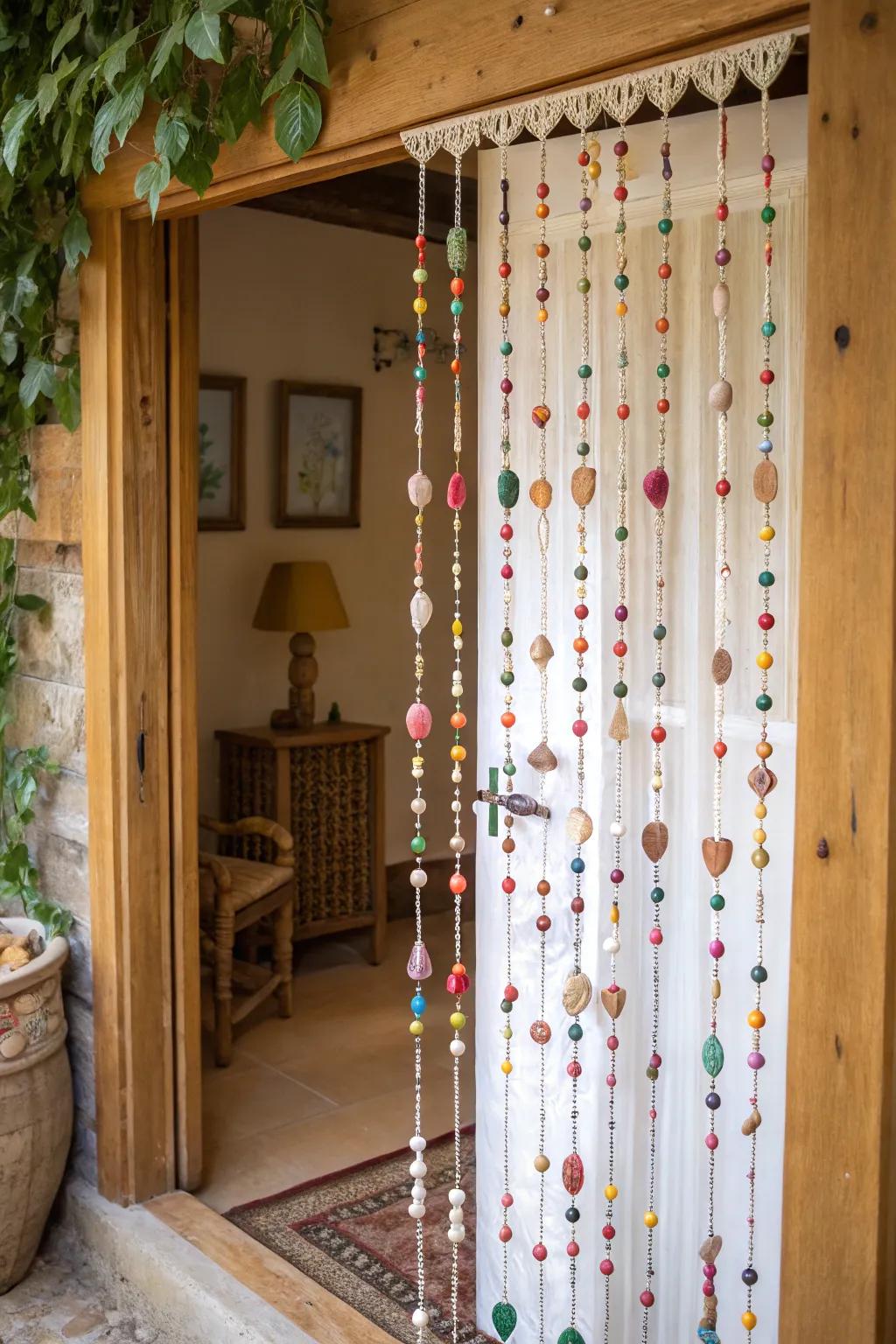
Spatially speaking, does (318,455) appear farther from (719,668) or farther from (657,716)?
(719,668)

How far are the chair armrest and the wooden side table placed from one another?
0.18 meters

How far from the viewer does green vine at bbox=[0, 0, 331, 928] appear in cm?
213

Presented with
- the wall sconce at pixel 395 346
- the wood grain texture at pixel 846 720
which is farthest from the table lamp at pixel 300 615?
the wood grain texture at pixel 846 720

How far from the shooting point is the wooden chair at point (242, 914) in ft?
12.7

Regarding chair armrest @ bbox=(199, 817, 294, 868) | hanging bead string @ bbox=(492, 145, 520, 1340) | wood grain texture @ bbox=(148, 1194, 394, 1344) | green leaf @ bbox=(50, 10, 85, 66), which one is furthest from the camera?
chair armrest @ bbox=(199, 817, 294, 868)

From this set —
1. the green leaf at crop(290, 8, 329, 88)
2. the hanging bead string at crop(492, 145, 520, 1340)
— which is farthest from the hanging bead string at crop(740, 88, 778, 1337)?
the green leaf at crop(290, 8, 329, 88)

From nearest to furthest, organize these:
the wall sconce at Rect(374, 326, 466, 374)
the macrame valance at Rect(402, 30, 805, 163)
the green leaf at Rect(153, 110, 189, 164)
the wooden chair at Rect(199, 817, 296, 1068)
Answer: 1. the macrame valance at Rect(402, 30, 805, 163)
2. the green leaf at Rect(153, 110, 189, 164)
3. the wooden chair at Rect(199, 817, 296, 1068)
4. the wall sconce at Rect(374, 326, 466, 374)

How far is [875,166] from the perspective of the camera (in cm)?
142

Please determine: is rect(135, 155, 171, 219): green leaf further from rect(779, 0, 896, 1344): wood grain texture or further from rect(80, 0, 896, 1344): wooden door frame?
rect(779, 0, 896, 1344): wood grain texture

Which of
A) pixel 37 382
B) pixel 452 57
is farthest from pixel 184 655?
pixel 452 57

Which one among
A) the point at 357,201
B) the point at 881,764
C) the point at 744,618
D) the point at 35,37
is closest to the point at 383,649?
the point at 357,201

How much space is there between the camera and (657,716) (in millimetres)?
2141

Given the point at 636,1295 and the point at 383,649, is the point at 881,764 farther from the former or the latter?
the point at 383,649

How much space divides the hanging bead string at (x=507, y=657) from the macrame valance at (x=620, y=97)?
2.1 inches
